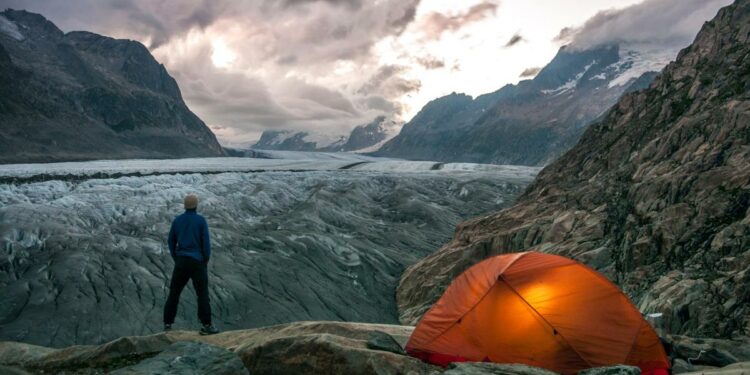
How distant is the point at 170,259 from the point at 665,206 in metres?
28.7

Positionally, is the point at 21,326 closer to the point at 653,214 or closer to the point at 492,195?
the point at 653,214

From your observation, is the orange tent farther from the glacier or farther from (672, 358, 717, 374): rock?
the glacier

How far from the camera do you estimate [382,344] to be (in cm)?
853

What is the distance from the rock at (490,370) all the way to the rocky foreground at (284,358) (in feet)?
0.04

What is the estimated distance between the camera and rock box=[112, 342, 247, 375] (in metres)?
7.39

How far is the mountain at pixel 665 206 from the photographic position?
12727 mm

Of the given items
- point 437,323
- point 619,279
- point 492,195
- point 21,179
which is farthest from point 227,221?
point 492,195

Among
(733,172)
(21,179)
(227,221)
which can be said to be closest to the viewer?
(733,172)

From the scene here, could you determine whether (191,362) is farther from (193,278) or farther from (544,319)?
(544,319)

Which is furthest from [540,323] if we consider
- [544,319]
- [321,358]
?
[321,358]

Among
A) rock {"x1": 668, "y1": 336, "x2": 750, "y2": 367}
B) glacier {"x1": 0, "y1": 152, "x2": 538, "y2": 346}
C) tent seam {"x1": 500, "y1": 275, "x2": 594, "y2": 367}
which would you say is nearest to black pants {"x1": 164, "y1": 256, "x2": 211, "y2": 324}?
tent seam {"x1": 500, "y1": 275, "x2": 594, "y2": 367}

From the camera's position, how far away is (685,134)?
901 inches

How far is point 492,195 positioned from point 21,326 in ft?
198

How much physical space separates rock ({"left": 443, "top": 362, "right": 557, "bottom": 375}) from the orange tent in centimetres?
147
